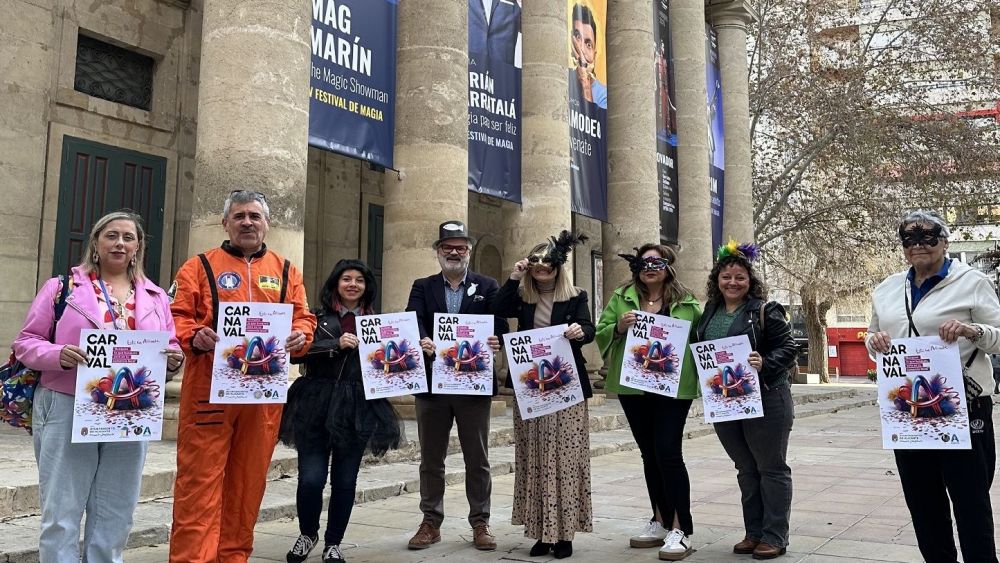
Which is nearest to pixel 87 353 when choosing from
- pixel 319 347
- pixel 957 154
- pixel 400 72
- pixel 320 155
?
pixel 319 347

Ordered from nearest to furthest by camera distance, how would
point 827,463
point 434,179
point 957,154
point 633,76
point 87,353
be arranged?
1. point 87,353
2. point 827,463
3. point 434,179
4. point 633,76
5. point 957,154

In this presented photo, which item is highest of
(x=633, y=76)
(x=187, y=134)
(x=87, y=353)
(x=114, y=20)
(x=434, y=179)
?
(x=633, y=76)

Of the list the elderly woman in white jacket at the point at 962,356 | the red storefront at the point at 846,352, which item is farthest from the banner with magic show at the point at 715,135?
the red storefront at the point at 846,352

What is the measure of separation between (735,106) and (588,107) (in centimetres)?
804

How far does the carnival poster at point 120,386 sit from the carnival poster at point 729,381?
325 centimetres

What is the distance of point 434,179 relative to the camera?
11.7 m

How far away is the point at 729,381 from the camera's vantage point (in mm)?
5293

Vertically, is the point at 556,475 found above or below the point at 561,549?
above

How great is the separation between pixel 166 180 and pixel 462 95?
14.9ft

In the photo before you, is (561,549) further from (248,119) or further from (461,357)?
(248,119)

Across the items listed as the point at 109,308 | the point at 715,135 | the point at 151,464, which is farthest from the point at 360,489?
the point at 715,135

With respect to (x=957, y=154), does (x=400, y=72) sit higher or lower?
lower

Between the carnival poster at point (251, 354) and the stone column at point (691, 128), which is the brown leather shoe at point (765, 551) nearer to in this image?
the carnival poster at point (251, 354)

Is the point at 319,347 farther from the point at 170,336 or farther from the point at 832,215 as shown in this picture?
the point at 832,215
